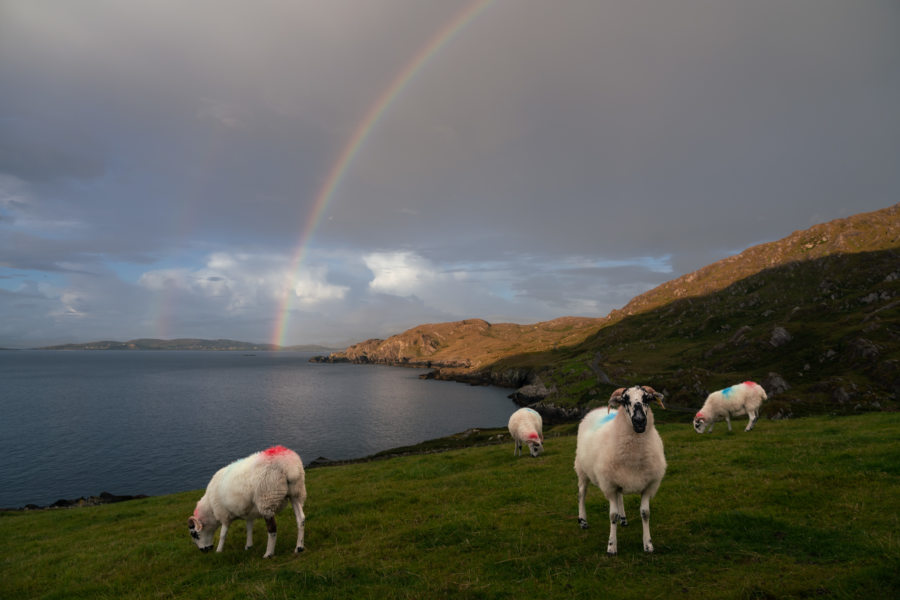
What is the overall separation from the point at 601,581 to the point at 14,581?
1927 centimetres

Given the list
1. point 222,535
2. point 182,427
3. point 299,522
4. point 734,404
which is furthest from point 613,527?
point 182,427

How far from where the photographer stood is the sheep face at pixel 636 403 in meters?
8.62

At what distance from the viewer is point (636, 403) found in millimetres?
8781

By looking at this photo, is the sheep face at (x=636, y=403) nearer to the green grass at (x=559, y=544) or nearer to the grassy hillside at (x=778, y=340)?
the green grass at (x=559, y=544)

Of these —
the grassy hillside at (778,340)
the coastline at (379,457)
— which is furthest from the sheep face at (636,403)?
the grassy hillside at (778,340)

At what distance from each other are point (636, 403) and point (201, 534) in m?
13.9

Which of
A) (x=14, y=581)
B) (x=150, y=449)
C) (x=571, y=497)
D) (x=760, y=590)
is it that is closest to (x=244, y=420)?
(x=150, y=449)

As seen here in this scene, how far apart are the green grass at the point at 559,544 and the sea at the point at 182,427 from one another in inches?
1856

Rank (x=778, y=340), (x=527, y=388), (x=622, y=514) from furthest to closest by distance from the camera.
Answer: (x=527, y=388) < (x=778, y=340) < (x=622, y=514)

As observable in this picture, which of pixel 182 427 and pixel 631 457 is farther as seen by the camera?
pixel 182 427

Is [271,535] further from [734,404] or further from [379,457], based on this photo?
[379,457]

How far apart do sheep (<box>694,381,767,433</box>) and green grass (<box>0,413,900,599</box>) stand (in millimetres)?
6302

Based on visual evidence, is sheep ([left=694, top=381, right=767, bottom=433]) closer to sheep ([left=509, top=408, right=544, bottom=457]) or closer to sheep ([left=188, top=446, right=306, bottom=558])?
sheep ([left=509, top=408, right=544, bottom=457])

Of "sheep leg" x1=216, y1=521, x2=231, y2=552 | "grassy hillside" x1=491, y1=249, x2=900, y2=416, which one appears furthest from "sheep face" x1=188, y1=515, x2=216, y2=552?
"grassy hillside" x1=491, y1=249, x2=900, y2=416
